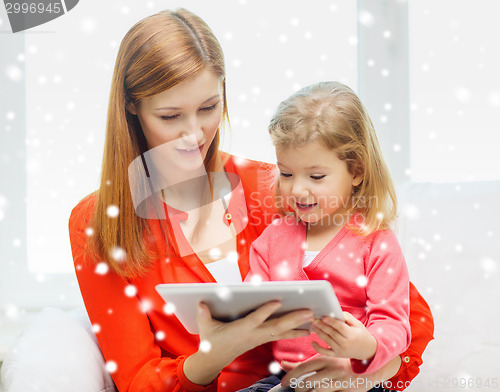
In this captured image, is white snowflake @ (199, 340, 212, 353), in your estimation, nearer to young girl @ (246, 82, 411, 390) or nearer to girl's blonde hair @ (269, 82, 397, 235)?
young girl @ (246, 82, 411, 390)

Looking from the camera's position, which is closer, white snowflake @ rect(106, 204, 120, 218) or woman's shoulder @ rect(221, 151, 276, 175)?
white snowflake @ rect(106, 204, 120, 218)

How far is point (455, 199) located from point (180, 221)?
3.01ft

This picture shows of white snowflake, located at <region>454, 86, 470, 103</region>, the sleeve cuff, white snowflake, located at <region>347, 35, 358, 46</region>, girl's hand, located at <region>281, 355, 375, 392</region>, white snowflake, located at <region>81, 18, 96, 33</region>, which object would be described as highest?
white snowflake, located at <region>81, 18, 96, 33</region>

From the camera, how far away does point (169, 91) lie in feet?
4.06

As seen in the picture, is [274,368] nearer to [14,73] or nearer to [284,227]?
[284,227]

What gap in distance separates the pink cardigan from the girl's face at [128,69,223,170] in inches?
11.6

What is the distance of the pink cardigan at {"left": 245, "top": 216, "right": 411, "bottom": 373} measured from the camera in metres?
1.04

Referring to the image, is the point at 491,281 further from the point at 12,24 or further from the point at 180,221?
the point at 12,24

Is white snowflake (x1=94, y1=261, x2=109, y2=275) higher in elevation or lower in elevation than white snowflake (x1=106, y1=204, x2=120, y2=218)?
lower

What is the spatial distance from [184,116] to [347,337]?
2.13 feet

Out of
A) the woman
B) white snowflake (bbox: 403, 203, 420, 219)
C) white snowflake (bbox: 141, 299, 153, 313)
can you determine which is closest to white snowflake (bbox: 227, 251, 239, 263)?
the woman

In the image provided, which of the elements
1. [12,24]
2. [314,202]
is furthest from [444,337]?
[12,24]


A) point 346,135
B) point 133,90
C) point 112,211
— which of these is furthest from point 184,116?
point 346,135

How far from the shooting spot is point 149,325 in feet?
4.21
